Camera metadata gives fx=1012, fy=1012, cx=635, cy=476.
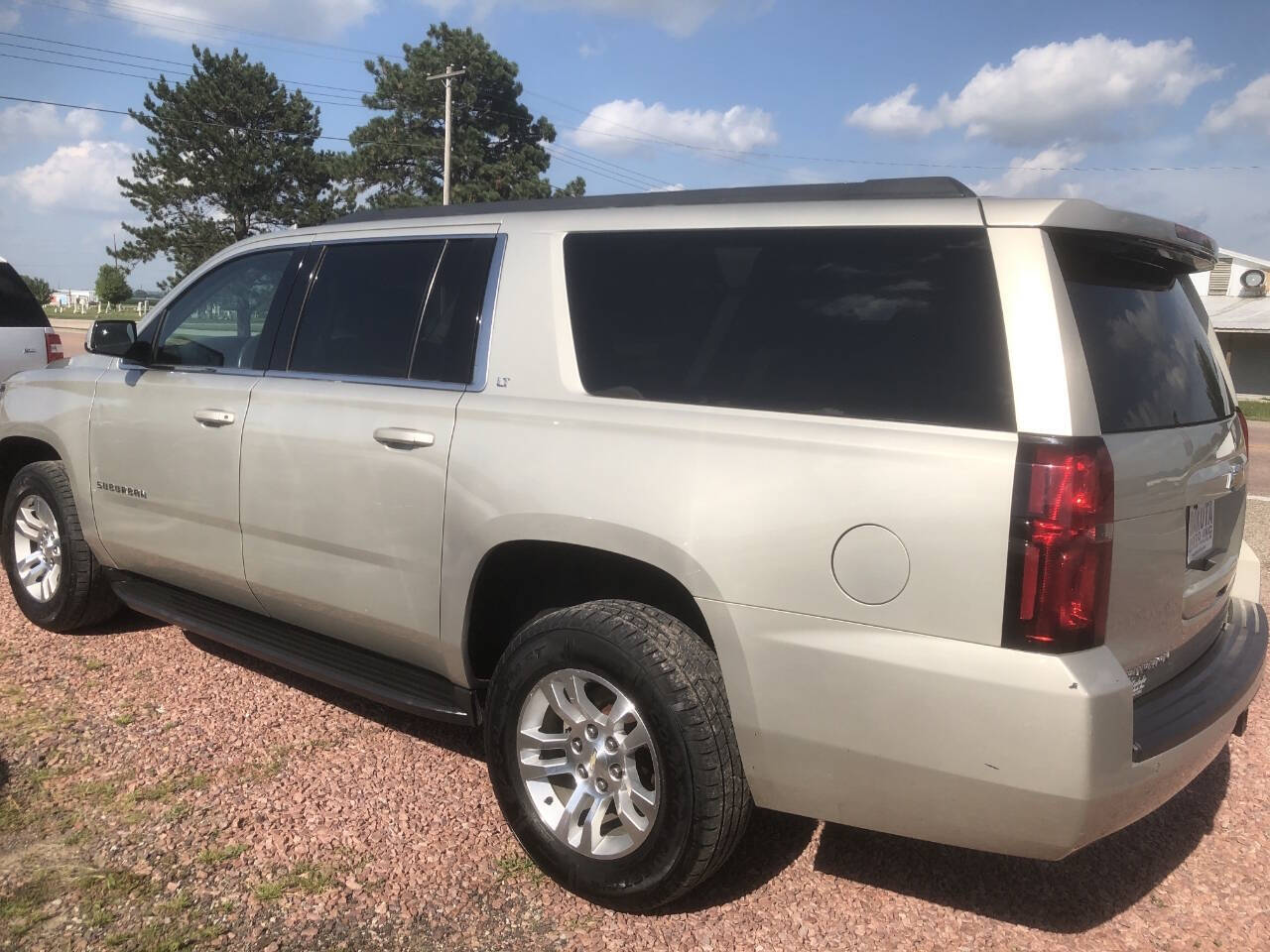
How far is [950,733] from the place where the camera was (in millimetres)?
2295

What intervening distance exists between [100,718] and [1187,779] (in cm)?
379

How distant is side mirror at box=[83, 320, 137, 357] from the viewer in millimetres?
4305

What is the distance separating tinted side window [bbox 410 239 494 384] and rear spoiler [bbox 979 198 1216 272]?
163cm

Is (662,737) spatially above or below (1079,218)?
below

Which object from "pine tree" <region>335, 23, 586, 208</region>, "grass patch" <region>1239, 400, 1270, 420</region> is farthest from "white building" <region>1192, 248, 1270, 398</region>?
"pine tree" <region>335, 23, 586, 208</region>

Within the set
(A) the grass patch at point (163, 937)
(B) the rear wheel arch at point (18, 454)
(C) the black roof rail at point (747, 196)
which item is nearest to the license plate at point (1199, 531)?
(C) the black roof rail at point (747, 196)

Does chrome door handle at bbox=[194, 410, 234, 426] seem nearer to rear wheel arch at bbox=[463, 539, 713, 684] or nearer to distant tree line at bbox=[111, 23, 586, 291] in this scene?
rear wheel arch at bbox=[463, 539, 713, 684]

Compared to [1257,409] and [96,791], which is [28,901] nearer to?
[96,791]

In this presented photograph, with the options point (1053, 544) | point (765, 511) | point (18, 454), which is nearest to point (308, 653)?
point (765, 511)

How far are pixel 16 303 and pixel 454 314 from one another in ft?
21.3

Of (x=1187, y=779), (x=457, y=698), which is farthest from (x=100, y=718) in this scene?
(x=1187, y=779)

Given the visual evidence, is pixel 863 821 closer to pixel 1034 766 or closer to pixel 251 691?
pixel 1034 766

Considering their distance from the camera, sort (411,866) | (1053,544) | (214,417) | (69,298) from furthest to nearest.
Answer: (69,298)
(214,417)
(411,866)
(1053,544)

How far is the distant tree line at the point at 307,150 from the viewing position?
48.1 m
